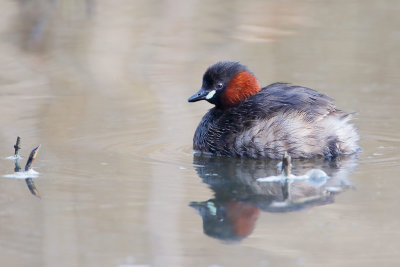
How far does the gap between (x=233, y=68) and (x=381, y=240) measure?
279 cm

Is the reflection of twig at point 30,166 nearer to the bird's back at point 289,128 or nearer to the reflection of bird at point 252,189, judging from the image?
the reflection of bird at point 252,189

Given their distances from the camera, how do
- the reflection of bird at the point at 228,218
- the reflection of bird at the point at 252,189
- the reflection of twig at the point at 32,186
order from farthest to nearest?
the reflection of twig at the point at 32,186
the reflection of bird at the point at 252,189
the reflection of bird at the point at 228,218

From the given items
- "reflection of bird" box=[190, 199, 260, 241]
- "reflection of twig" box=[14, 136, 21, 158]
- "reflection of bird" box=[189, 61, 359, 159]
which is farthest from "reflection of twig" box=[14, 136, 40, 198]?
"reflection of bird" box=[189, 61, 359, 159]

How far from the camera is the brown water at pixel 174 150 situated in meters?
4.22

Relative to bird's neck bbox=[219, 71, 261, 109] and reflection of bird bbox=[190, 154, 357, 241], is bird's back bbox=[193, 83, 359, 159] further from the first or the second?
bird's neck bbox=[219, 71, 261, 109]

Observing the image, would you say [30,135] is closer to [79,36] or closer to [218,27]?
[79,36]

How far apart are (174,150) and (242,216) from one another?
75.1 inches

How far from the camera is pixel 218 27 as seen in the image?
43.5 ft

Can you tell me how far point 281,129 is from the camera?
6156mm

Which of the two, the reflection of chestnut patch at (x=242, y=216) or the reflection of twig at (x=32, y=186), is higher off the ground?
the reflection of chestnut patch at (x=242, y=216)

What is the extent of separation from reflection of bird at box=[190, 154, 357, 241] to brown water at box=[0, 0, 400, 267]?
0.02 metres

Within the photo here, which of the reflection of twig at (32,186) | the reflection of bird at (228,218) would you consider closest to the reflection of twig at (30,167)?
the reflection of twig at (32,186)

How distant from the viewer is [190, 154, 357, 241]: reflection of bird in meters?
4.61

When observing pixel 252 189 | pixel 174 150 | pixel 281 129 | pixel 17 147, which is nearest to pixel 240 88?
pixel 281 129
